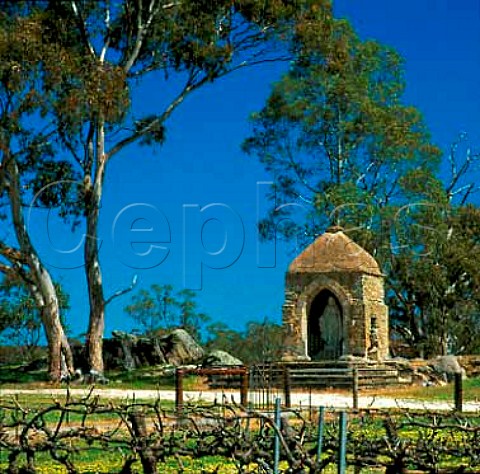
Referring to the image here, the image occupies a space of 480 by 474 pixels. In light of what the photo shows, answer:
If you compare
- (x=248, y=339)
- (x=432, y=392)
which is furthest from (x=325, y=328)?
(x=248, y=339)

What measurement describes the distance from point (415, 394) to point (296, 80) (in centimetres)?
2033

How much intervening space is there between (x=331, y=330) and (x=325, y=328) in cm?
19

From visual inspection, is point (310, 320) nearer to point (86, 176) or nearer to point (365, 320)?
point (365, 320)

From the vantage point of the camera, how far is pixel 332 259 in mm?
29062

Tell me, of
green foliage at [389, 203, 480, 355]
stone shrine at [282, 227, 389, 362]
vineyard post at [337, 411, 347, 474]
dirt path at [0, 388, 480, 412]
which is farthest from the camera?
green foliage at [389, 203, 480, 355]

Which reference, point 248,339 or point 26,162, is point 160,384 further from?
point 248,339

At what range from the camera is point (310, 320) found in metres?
29.8

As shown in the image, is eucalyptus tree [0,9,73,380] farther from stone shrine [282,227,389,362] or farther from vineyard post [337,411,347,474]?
vineyard post [337,411,347,474]

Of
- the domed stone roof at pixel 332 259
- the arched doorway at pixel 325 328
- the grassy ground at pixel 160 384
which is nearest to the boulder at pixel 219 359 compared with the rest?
the grassy ground at pixel 160 384

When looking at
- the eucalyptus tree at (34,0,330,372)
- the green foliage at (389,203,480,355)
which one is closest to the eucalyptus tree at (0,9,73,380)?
the eucalyptus tree at (34,0,330,372)

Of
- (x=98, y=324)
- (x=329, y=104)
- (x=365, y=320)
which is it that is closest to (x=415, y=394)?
(x=365, y=320)

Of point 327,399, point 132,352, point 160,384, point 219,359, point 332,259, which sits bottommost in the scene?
point 327,399

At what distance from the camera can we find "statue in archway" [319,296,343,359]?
2962 centimetres

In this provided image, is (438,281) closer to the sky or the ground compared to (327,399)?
closer to the sky
